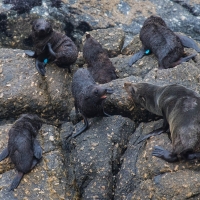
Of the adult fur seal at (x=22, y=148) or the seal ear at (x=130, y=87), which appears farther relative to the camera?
the seal ear at (x=130, y=87)

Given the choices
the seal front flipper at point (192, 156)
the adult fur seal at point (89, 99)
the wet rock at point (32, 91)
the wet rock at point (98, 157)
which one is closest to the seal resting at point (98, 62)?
the wet rock at point (32, 91)

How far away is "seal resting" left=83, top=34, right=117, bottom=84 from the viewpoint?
1078cm

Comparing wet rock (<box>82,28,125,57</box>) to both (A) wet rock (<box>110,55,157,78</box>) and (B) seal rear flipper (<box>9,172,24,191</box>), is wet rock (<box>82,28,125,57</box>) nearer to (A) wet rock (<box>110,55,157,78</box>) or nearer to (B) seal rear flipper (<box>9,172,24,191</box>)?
(A) wet rock (<box>110,55,157,78</box>)

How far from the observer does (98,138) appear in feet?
28.7

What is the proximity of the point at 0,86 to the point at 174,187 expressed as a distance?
424cm

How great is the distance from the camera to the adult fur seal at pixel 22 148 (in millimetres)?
8242

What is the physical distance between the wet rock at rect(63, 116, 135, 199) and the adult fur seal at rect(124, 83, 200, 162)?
0.58m

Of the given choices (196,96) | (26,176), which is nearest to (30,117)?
(26,176)

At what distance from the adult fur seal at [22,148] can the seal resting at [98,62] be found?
225 cm

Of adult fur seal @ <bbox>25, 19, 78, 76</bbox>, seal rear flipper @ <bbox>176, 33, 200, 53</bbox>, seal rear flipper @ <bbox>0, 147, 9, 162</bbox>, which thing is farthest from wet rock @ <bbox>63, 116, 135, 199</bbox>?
seal rear flipper @ <bbox>176, 33, 200, 53</bbox>

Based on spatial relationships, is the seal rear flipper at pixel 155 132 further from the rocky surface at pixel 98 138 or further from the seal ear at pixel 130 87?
the seal ear at pixel 130 87

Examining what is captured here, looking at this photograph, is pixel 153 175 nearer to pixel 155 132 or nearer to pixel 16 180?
pixel 155 132

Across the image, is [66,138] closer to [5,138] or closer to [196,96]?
[5,138]

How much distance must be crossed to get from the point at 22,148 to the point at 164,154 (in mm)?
2293
